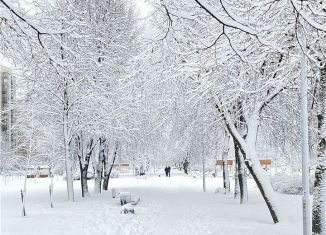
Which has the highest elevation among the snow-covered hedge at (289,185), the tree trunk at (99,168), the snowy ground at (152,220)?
the tree trunk at (99,168)

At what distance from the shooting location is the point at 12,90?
937 inches

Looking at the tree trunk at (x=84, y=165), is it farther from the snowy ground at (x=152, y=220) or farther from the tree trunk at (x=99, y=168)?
the snowy ground at (x=152, y=220)

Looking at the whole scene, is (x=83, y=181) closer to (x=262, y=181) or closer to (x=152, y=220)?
(x=152, y=220)

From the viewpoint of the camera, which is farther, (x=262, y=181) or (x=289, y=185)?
(x=289, y=185)

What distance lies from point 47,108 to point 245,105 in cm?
1152

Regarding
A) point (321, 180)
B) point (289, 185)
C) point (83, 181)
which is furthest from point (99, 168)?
point (321, 180)

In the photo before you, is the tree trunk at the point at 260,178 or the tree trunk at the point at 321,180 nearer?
the tree trunk at the point at 321,180

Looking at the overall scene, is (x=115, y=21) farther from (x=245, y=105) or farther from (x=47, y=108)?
(x=245, y=105)

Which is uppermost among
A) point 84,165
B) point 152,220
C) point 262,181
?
point 262,181

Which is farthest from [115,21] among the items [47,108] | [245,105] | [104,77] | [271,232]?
[271,232]

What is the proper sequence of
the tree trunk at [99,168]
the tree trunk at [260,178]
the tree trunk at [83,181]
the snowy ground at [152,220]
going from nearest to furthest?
the snowy ground at [152,220] → the tree trunk at [260,178] → the tree trunk at [83,181] → the tree trunk at [99,168]

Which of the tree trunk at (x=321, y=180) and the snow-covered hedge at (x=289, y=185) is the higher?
the tree trunk at (x=321, y=180)

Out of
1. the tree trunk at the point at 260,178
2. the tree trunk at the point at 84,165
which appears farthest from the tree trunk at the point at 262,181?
the tree trunk at the point at 84,165

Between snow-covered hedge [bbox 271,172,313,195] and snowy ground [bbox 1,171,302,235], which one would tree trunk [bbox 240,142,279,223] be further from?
snow-covered hedge [bbox 271,172,313,195]
